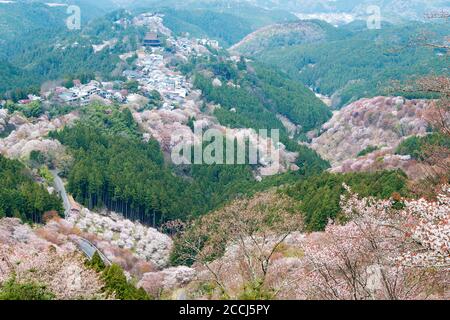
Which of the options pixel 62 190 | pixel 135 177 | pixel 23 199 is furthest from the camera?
pixel 135 177

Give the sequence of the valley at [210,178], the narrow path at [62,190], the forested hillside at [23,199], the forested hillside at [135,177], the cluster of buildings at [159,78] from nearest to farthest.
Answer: the valley at [210,178] < the forested hillside at [23,199] < the narrow path at [62,190] < the forested hillside at [135,177] < the cluster of buildings at [159,78]

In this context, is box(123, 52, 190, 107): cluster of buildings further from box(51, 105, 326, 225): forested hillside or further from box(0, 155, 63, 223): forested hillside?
box(0, 155, 63, 223): forested hillside

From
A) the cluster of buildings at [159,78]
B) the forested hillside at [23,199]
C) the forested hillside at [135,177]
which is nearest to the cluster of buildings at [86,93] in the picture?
the cluster of buildings at [159,78]

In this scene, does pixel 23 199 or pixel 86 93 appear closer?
pixel 23 199

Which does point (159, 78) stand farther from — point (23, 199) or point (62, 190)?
point (23, 199)

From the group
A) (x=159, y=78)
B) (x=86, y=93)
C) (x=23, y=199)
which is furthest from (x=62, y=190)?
(x=159, y=78)

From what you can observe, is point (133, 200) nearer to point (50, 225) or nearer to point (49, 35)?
point (50, 225)

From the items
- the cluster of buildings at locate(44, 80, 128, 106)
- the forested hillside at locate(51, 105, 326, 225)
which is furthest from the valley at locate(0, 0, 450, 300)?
the cluster of buildings at locate(44, 80, 128, 106)

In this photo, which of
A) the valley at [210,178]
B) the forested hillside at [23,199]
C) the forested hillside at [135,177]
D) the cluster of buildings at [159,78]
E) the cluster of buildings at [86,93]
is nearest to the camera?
the valley at [210,178]

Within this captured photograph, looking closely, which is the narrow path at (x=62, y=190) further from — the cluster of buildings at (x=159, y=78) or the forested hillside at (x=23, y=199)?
the cluster of buildings at (x=159, y=78)

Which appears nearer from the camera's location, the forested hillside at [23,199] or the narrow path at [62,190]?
the forested hillside at [23,199]

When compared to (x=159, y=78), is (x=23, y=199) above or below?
above
